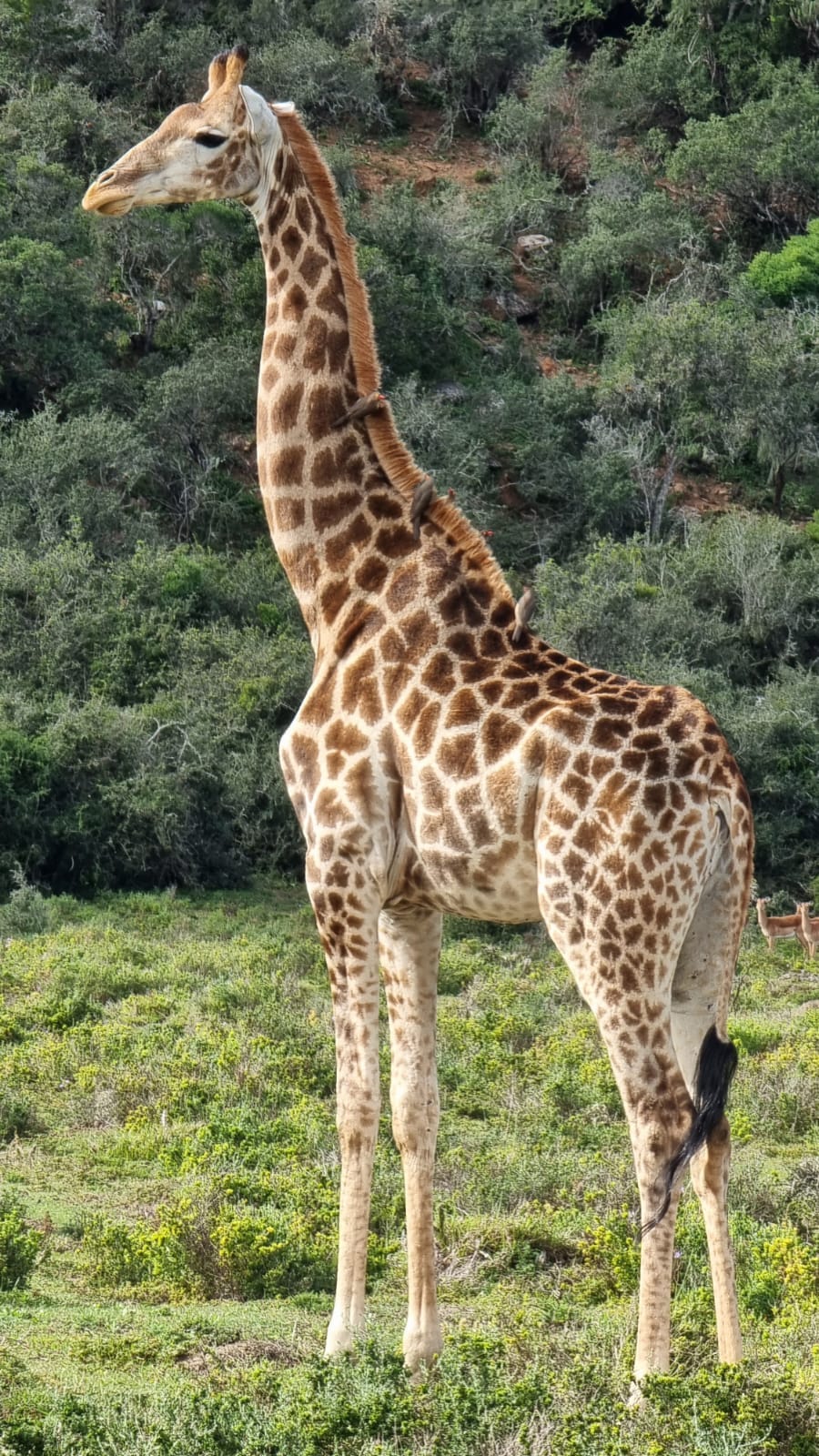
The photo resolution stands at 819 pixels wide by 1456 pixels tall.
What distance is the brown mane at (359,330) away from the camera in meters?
7.36

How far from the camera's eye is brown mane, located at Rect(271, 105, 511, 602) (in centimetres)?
736

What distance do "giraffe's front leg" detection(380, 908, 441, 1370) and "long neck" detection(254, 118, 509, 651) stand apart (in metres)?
1.14

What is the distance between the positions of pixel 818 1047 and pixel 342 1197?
6.57 m

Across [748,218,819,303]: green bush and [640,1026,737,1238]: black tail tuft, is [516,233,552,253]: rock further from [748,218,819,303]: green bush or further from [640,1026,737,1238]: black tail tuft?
[640,1026,737,1238]: black tail tuft

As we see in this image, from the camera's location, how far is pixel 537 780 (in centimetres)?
645

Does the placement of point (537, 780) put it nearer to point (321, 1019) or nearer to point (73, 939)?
point (321, 1019)

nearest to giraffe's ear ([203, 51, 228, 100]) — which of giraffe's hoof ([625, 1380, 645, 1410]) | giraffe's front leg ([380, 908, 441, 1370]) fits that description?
giraffe's front leg ([380, 908, 441, 1370])

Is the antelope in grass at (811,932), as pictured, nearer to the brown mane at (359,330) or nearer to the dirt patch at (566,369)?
the brown mane at (359,330)

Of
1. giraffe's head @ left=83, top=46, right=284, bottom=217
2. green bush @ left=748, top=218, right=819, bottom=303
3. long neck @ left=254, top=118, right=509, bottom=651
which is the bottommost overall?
green bush @ left=748, top=218, right=819, bottom=303

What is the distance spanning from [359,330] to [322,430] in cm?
A: 43

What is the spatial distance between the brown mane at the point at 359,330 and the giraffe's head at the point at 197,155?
0.71 ft

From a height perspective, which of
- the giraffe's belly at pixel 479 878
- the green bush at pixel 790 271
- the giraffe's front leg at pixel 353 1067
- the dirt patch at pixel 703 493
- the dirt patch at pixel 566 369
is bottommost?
the dirt patch at pixel 703 493

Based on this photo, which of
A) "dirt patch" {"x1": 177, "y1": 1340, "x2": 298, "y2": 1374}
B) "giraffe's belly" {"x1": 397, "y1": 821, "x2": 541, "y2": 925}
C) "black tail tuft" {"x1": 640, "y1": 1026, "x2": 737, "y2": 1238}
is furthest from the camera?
"dirt patch" {"x1": 177, "y1": 1340, "x2": 298, "y2": 1374}

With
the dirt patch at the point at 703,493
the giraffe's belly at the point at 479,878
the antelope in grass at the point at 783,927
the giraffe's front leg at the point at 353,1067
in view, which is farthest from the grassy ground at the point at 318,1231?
the dirt patch at the point at 703,493
